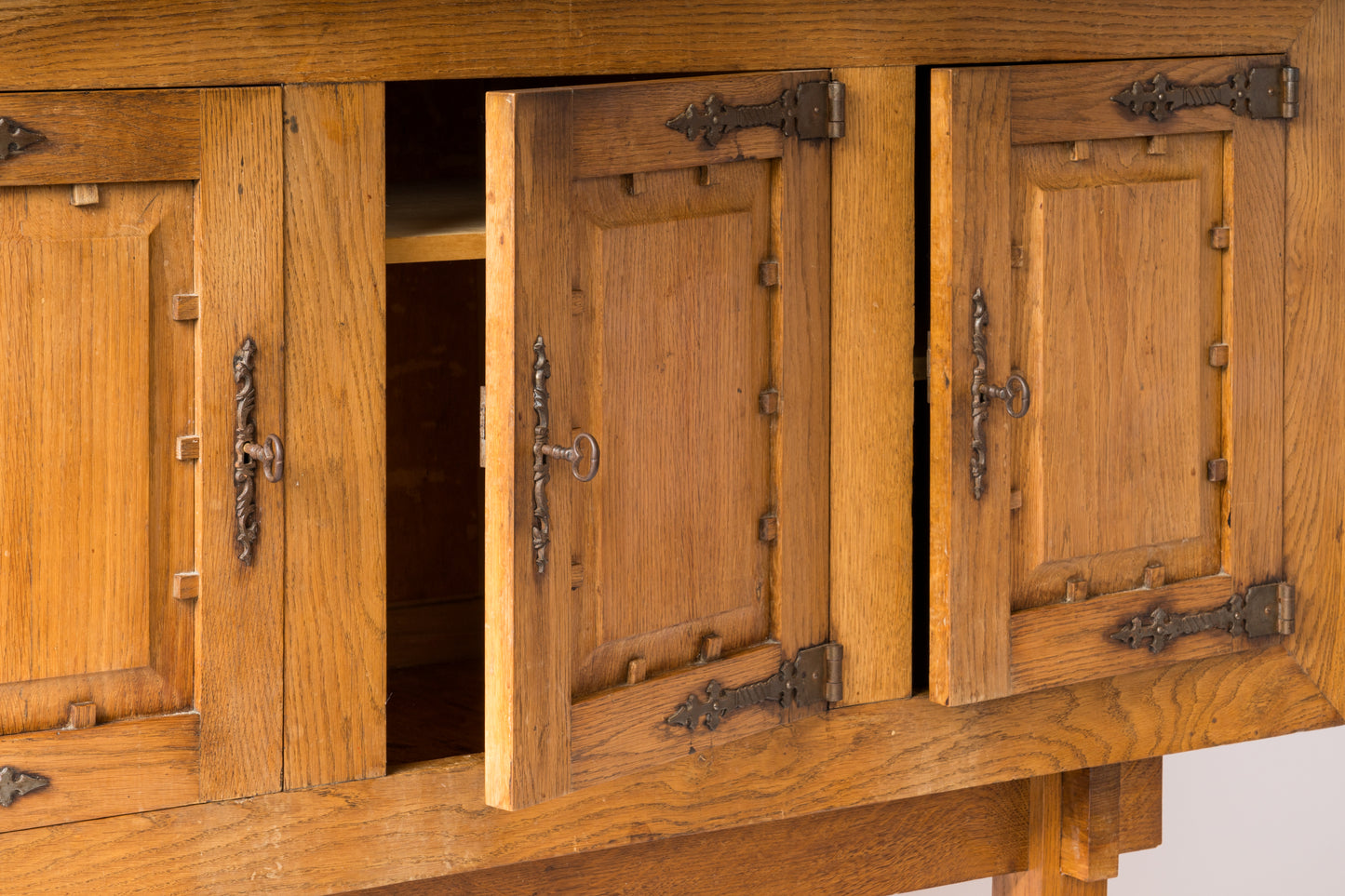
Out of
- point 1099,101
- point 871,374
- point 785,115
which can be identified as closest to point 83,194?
point 785,115

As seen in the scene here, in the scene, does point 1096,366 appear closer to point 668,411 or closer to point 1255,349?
point 1255,349

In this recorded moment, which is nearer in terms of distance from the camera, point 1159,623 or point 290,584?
point 290,584

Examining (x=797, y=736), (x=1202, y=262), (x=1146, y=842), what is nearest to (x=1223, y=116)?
(x=1202, y=262)

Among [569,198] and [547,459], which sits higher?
[569,198]

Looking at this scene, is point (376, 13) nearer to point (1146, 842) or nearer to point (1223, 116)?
point (1223, 116)

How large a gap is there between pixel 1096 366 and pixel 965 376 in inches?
6.0

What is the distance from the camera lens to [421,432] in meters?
2.11

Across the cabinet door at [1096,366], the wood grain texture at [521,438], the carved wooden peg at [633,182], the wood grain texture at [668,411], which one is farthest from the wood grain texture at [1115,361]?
the wood grain texture at [521,438]

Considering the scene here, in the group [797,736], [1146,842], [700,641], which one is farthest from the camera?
[1146,842]

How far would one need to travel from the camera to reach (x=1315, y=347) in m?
1.81

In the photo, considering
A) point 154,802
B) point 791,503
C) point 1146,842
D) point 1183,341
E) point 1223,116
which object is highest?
point 1223,116

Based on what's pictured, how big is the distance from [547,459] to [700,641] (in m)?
0.25

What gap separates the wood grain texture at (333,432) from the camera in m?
1.42

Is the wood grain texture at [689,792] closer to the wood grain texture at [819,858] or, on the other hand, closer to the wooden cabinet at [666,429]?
the wooden cabinet at [666,429]
